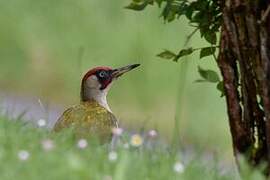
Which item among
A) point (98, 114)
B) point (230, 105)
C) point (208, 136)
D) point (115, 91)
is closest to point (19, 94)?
point (115, 91)

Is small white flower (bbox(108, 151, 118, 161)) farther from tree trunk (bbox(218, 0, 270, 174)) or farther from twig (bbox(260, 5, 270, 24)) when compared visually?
twig (bbox(260, 5, 270, 24))

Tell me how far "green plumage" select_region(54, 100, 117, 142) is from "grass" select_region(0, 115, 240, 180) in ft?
2.41

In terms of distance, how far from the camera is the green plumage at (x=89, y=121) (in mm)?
8188

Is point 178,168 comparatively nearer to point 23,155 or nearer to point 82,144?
point 82,144

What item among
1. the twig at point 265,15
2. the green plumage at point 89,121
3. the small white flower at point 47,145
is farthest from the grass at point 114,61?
the small white flower at point 47,145

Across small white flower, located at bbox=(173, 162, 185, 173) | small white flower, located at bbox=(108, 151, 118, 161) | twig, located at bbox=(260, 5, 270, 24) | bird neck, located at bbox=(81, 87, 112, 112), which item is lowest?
small white flower, located at bbox=(173, 162, 185, 173)

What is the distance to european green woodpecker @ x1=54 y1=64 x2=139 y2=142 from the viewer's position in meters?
8.27

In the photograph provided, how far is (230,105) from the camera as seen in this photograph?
781 centimetres

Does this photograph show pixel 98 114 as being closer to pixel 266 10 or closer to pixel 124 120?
pixel 266 10

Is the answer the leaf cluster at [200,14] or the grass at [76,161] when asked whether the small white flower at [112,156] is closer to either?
the grass at [76,161]

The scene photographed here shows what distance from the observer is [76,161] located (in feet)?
20.4

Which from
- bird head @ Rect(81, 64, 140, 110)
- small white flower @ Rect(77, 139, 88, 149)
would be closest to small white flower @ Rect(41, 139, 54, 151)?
small white flower @ Rect(77, 139, 88, 149)

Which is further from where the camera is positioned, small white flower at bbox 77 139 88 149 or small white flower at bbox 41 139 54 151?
small white flower at bbox 77 139 88 149

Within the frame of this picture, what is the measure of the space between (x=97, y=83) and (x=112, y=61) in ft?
21.3
